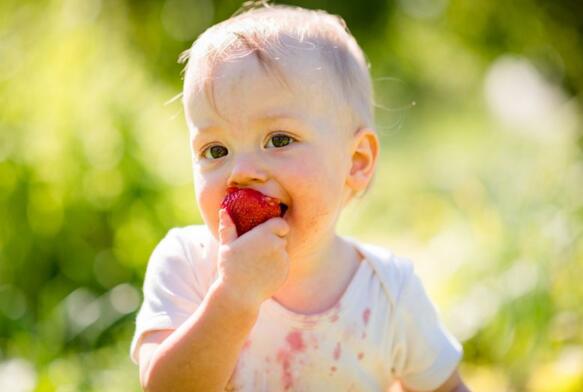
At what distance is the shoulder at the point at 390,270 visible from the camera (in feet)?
6.19

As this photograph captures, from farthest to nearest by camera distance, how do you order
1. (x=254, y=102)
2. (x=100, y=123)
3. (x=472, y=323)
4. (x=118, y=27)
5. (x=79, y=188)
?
(x=118, y=27) < (x=100, y=123) < (x=79, y=188) < (x=472, y=323) < (x=254, y=102)

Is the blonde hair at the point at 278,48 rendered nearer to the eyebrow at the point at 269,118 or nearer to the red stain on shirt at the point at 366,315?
the eyebrow at the point at 269,118

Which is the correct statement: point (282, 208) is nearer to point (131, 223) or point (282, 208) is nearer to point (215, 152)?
point (215, 152)

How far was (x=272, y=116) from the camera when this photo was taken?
1622mm

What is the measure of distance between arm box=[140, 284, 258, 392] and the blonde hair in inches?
14.8

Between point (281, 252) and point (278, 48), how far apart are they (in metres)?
0.39

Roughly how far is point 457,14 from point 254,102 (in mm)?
5979

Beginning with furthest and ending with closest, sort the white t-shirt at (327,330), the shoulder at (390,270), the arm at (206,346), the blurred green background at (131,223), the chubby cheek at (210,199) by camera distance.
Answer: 1. the blurred green background at (131,223)
2. the shoulder at (390,270)
3. the white t-shirt at (327,330)
4. the chubby cheek at (210,199)
5. the arm at (206,346)

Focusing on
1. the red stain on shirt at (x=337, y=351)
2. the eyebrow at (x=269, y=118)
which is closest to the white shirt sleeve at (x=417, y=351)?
the red stain on shirt at (x=337, y=351)

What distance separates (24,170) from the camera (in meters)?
3.16

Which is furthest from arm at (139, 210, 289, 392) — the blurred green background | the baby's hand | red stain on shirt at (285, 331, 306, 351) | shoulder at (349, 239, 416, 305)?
the blurred green background

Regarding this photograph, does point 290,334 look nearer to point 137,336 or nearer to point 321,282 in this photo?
point 321,282

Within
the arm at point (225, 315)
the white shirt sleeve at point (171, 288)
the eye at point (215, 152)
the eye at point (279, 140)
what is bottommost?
the white shirt sleeve at point (171, 288)

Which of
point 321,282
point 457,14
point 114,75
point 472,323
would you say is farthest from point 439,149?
point 321,282
